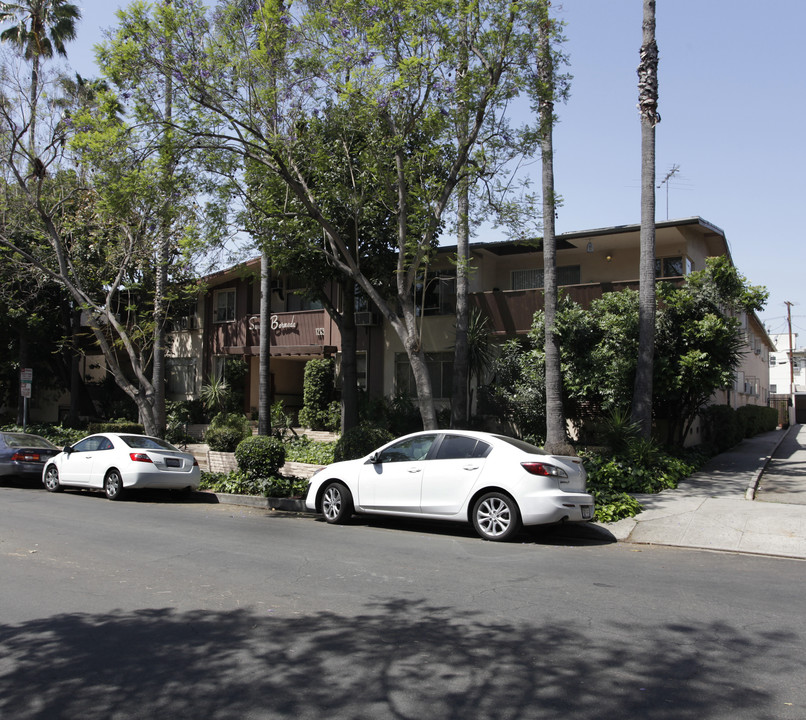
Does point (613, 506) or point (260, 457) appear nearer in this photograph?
point (613, 506)

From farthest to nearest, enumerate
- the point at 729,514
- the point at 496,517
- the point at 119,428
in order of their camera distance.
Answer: the point at 119,428 < the point at 729,514 < the point at 496,517

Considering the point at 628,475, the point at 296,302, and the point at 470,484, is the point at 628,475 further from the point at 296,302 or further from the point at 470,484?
the point at 296,302

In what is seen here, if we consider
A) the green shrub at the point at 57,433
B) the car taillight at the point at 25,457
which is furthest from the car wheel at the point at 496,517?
the green shrub at the point at 57,433

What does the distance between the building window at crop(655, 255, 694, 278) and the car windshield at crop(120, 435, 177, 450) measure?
14.4m

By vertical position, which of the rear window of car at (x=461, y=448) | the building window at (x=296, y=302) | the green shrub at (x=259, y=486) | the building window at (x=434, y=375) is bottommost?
the green shrub at (x=259, y=486)

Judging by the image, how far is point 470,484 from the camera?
980 cm

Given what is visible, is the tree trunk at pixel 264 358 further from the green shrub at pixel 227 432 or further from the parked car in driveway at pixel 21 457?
the parked car in driveway at pixel 21 457

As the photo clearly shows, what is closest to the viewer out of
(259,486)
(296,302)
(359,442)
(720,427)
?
(259,486)

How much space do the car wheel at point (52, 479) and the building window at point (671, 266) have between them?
16.7m

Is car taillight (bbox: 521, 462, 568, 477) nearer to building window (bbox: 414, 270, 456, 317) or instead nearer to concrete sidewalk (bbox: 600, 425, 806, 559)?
concrete sidewalk (bbox: 600, 425, 806, 559)

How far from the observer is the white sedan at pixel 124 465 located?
47.1ft

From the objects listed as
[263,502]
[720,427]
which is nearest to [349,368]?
[263,502]

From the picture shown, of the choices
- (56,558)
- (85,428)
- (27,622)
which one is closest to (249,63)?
(56,558)

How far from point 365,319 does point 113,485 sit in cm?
1053
